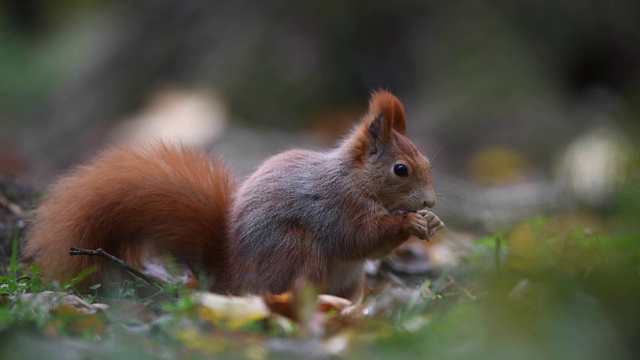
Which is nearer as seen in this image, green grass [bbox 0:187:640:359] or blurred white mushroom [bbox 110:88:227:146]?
green grass [bbox 0:187:640:359]

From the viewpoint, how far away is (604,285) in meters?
2.29

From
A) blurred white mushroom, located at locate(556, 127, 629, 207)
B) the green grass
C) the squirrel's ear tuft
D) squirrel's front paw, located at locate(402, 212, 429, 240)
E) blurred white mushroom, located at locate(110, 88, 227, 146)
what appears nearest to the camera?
the green grass

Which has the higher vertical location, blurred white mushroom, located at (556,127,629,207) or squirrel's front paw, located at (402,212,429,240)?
squirrel's front paw, located at (402,212,429,240)

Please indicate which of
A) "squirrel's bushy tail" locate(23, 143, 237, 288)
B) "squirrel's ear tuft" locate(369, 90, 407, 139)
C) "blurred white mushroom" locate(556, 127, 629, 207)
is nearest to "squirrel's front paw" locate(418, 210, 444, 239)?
"squirrel's ear tuft" locate(369, 90, 407, 139)

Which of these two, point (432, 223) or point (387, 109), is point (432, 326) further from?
point (387, 109)

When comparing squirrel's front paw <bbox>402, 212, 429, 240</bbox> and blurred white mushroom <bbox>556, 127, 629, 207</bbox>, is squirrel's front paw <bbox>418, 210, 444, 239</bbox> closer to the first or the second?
squirrel's front paw <bbox>402, 212, 429, 240</bbox>

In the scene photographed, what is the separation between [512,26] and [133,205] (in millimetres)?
6503

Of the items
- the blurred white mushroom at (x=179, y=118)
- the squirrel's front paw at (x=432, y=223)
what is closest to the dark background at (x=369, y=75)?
the blurred white mushroom at (x=179, y=118)

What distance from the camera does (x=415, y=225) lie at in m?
3.14

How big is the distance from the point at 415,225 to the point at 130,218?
39.9 inches

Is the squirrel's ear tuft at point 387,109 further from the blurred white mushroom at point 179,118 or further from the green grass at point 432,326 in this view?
the blurred white mushroom at point 179,118

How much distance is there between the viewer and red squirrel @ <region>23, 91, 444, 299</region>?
124 inches

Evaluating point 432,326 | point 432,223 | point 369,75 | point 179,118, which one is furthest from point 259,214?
point 369,75

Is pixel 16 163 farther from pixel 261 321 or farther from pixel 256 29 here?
pixel 261 321
